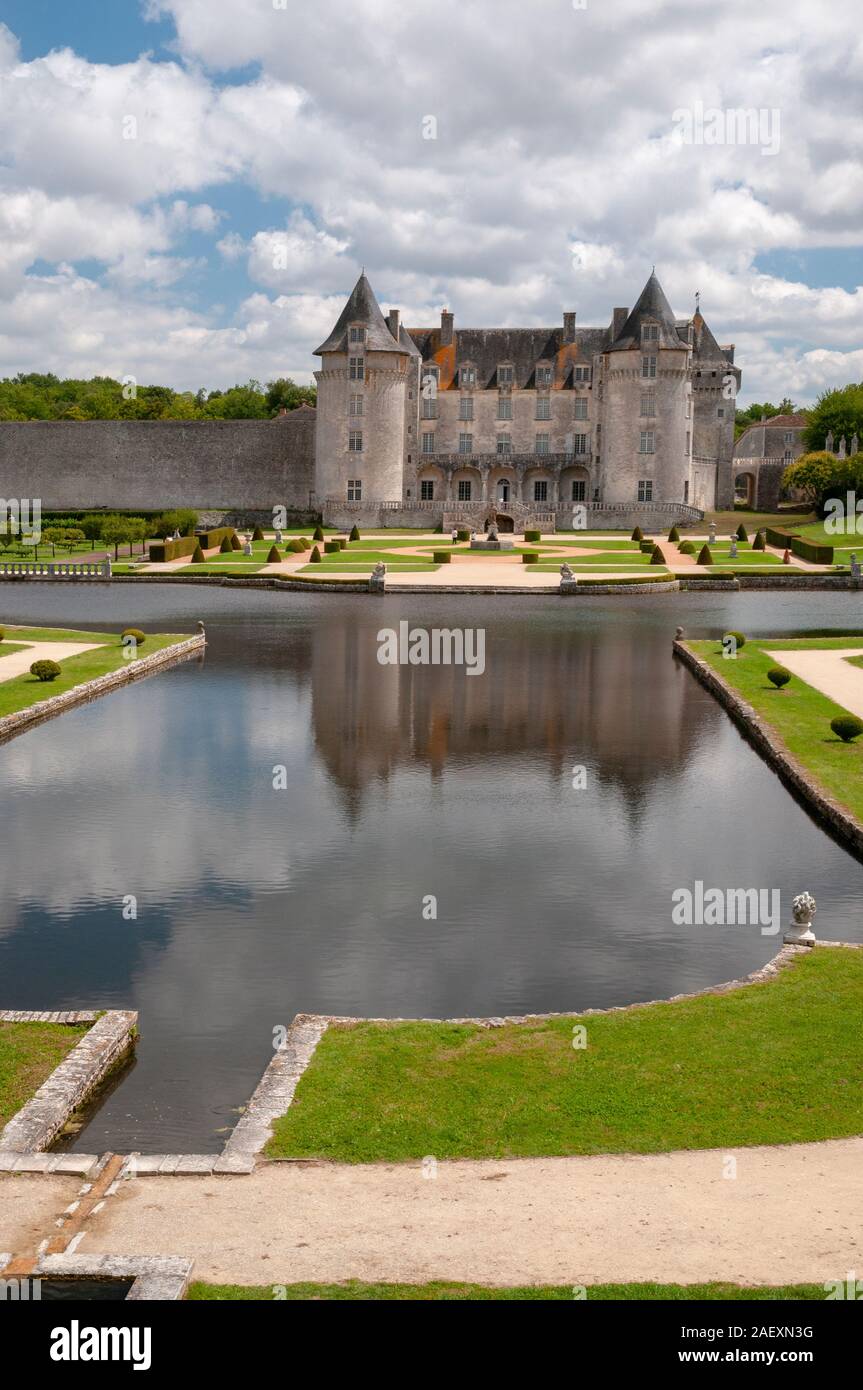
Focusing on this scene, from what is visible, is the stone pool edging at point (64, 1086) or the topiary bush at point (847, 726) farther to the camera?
the topiary bush at point (847, 726)

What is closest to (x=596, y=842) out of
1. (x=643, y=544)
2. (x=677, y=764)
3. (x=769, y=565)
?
(x=677, y=764)

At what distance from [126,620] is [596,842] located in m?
25.9

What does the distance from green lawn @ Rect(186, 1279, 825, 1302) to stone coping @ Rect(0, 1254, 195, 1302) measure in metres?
0.11

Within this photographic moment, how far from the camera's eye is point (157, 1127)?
1003 centimetres

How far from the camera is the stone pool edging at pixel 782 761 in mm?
17133

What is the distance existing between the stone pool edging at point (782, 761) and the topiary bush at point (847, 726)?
94 cm

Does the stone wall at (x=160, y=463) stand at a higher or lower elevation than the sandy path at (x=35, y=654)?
higher

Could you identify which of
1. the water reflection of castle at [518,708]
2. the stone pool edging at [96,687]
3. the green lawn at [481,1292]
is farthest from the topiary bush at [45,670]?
the green lawn at [481,1292]

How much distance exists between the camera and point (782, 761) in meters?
20.8

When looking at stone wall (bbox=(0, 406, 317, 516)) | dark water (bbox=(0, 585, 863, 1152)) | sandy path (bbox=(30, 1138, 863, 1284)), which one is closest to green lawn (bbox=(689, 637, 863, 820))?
dark water (bbox=(0, 585, 863, 1152))

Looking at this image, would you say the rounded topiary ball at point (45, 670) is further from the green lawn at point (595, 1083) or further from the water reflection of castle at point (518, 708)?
the green lawn at point (595, 1083)

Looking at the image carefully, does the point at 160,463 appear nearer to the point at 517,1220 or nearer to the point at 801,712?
the point at 801,712

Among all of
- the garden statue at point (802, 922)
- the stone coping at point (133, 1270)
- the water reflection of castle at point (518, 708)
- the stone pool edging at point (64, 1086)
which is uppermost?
the water reflection of castle at point (518, 708)
